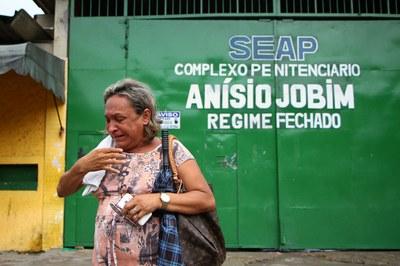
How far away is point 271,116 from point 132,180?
201 inches

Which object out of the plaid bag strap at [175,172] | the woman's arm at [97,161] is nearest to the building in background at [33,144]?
the woman's arm at [97,161]

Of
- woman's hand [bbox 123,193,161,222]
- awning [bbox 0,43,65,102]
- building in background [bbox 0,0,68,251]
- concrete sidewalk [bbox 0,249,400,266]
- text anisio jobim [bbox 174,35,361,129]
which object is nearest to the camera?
woman's hand [bbox 123,193,161,222]

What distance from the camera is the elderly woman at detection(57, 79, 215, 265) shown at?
1.83 m

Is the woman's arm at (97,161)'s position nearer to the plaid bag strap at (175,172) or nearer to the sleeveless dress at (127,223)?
the sleeveless dress at (127,223)

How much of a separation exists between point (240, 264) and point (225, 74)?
2.65 metres

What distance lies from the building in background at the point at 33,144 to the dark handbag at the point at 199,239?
506 centimetres

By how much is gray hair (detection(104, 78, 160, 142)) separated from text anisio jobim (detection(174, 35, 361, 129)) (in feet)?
15.9

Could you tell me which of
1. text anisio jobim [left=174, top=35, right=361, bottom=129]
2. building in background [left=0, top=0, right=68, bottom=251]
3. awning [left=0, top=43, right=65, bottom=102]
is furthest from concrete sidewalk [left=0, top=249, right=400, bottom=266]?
awning [left=0, top=43, right=65, bottom=102]

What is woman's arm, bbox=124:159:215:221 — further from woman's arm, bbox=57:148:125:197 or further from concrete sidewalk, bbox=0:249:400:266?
concrete sidewalk, bbox=0:249:400:266

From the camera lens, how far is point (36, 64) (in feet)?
19.5

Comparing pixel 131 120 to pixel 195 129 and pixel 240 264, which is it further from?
pixel 195 129

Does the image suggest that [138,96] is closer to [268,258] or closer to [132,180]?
[132,180]

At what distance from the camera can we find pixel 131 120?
1.91m

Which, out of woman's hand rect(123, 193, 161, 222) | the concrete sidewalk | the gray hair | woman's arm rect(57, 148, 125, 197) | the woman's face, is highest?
the gray hair
